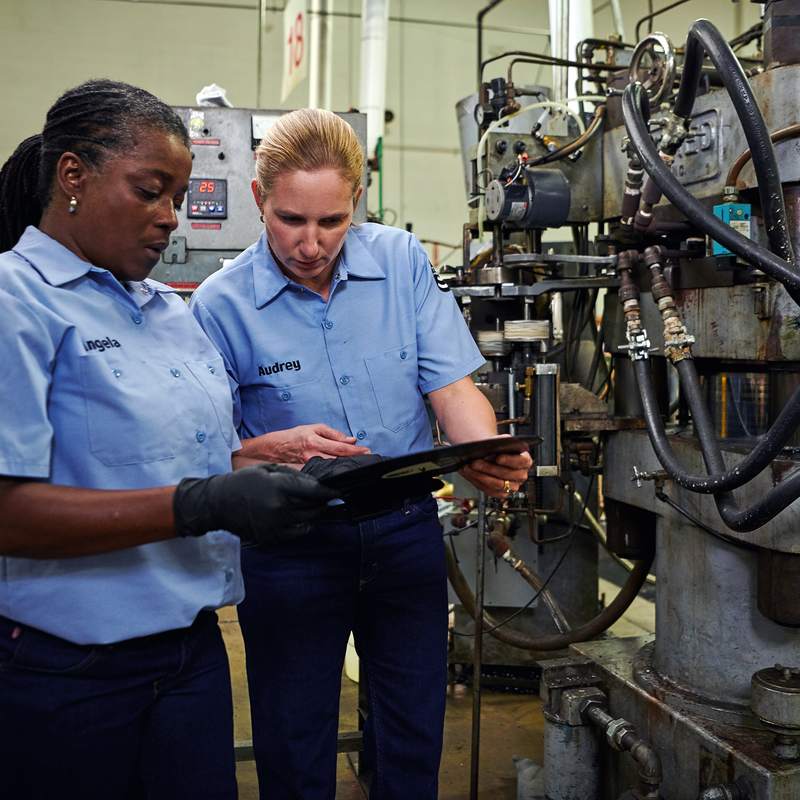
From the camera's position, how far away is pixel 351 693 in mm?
2531

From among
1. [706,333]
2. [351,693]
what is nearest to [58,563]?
[706,333]

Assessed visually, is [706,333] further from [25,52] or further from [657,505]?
[25,52]

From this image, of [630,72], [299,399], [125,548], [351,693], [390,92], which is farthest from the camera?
[390,92]

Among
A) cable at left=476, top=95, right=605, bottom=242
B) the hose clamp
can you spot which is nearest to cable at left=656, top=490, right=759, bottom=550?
the hose clamp

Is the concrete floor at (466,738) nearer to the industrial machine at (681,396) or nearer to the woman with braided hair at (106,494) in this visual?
the industrial machine at (681,396)

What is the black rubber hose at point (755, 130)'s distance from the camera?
4.01 ft

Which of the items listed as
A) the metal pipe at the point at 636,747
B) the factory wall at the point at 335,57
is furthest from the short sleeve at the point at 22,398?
the factory wall at the point at 335,57

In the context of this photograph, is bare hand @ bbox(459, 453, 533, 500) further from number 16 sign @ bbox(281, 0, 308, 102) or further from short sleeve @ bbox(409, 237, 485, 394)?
number 16 sign @ bbox(281, 0, 308, 102)

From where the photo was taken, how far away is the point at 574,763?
173 cm

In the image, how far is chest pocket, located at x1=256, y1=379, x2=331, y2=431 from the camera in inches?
47.6

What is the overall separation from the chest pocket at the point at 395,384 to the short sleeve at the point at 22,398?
53cm

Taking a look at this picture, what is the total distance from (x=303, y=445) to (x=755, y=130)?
32.5 inches

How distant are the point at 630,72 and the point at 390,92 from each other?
4.69 meters

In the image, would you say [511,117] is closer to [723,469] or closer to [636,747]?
[723,469]
